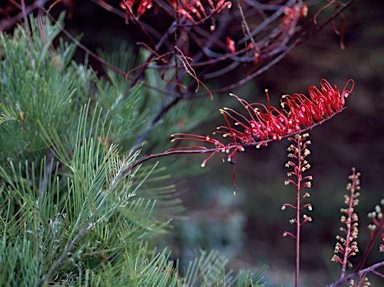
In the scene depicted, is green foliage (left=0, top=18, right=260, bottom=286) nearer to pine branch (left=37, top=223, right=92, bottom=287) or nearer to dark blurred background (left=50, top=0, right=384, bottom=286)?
pine branch (left=37, top=223, right=92, bottom=287)

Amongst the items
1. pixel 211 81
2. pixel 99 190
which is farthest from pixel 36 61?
pixel 211 81

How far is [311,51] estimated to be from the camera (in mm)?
1681

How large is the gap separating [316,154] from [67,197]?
1.43m

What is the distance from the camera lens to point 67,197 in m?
0.42

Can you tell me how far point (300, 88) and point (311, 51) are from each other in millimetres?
134

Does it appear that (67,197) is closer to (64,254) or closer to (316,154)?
(64,254)

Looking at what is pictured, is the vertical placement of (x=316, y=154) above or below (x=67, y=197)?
above

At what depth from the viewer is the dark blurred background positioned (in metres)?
1.56

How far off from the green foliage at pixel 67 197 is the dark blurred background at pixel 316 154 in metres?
0.94

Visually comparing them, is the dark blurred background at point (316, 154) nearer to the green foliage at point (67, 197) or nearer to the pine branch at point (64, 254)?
the green foliage at point (67, 197)

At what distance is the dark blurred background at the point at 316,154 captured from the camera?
1.56 metres

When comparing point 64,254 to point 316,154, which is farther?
point 316,154

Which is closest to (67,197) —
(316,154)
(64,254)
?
(64,254)

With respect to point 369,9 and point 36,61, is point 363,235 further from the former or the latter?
point 36,61
